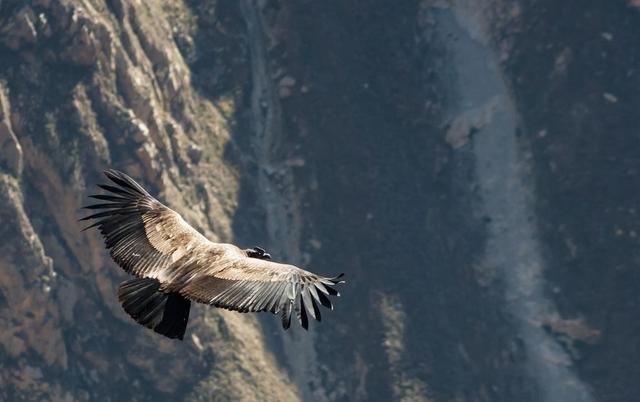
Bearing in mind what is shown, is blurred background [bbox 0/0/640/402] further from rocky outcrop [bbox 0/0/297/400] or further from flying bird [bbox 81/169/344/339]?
flying bird [bbox 81/169/344/339]

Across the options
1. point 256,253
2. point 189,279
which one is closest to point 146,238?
point 256,253

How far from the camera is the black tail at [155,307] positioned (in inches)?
1129

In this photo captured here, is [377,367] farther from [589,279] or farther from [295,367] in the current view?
[589,279]

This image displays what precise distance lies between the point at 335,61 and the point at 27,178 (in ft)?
132

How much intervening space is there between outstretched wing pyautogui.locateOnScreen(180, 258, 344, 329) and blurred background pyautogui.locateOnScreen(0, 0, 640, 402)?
252ft

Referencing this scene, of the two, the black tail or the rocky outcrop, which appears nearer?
the black tail

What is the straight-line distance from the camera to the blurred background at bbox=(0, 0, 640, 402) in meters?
106

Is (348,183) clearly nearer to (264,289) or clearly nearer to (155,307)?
(264,289)

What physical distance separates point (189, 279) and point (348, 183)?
93.5 m

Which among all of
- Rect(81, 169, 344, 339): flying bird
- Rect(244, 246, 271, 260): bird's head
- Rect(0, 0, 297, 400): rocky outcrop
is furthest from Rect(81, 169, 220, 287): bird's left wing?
Rect(0, 0, 297, 400): rocky outcrop

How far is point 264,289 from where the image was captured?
2902cm

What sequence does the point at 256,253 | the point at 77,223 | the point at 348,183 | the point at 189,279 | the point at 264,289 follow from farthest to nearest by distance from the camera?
the point at 348,183 → the point at 77,223 → the point at 256,253 → the point at 189,279 → the point at 264,289

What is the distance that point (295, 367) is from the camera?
376 feet

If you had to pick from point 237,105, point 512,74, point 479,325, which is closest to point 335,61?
point 237,105
